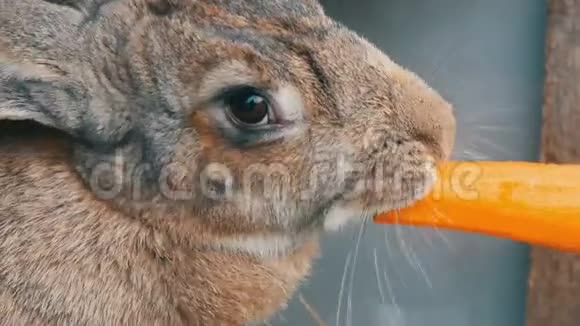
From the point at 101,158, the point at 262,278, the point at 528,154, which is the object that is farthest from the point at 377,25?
the point at 101,158

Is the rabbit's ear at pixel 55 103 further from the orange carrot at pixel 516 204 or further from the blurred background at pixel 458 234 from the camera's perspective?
the blurred background at pixel 458 234

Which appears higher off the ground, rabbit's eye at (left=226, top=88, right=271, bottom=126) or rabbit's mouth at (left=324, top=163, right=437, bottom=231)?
rabbit's eye at (left=226, top=88, right=271, bottom=126)

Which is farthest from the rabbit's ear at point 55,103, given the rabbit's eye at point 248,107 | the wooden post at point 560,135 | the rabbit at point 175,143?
the wooden post at point 560,135

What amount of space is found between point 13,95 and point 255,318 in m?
0.60

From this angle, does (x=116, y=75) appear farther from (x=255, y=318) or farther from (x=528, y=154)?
(x=528, y=154)

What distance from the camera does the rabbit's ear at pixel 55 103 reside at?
123 cm

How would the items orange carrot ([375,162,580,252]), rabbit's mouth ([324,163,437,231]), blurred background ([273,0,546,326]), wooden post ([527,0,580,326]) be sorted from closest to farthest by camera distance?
rabbit's mouth ([324,163,437,231]) < orange carrot ([375,162,580,252]) < wooden post ([527,0,580,326]) < blurred background ([273,0,546,326])

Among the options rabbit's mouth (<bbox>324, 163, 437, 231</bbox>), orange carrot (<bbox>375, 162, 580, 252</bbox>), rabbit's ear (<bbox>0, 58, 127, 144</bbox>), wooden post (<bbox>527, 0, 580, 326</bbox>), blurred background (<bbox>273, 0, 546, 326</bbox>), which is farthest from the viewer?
blurred background (<bbox>273, 0, 546, 326</bbox>)

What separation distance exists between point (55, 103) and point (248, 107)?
28cm

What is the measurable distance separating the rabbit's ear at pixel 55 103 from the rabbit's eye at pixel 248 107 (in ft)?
0.58

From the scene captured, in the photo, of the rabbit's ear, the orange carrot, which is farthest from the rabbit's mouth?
the rabbit's ear

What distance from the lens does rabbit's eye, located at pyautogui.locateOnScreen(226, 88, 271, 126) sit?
1.24 metres

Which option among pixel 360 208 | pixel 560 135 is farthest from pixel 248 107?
pixel 560 135

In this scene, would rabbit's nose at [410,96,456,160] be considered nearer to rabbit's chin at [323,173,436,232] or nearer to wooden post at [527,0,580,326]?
rabbit's chin at [323,173,436,232]
